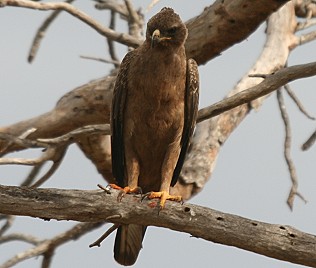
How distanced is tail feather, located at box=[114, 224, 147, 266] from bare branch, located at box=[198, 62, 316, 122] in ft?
3.76

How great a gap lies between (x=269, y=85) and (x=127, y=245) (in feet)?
5.42

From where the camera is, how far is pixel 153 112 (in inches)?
280

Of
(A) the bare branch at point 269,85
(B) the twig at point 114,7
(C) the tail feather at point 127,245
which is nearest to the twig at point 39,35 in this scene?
(B) the twig at point 114,7

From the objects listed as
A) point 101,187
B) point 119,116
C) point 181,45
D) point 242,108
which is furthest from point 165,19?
point 242,108

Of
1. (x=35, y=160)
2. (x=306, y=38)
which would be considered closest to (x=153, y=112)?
(x=35, y=160)

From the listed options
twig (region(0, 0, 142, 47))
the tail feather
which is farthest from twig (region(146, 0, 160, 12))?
the tail feather

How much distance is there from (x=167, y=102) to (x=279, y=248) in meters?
1.71

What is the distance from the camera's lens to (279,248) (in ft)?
19.1

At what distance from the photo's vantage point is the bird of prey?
279 inches

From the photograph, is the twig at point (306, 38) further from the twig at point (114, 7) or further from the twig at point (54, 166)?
the twig at point (54, 166)

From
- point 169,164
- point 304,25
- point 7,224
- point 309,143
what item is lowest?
point 7,224

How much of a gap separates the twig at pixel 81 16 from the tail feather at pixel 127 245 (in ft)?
6.20

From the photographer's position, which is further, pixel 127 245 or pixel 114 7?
pixel 114 7

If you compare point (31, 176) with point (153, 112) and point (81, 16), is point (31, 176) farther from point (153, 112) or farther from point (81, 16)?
point (153, 112)
